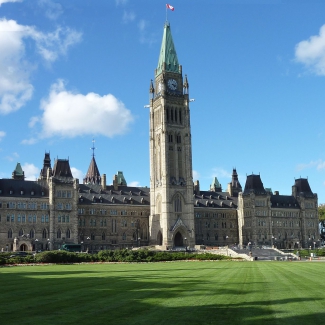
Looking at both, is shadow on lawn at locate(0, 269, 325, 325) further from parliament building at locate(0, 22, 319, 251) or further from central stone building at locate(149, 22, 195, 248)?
central stone building at locate(149, 22, 195, 248)

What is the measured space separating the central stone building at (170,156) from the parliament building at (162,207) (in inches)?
9.9

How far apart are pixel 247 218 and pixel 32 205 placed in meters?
59.9

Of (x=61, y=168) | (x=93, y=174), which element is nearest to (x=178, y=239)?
(x=61, y=168)

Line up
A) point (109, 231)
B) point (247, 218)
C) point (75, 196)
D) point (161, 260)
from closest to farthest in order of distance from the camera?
point (161, 260)
point (75, 196)
point (109, 231)
point (247, 218)

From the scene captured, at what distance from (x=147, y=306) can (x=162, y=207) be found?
108757mm

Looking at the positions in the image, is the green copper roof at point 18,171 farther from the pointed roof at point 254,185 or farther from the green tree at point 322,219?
the green tree at point 322,219

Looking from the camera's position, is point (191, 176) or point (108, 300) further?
point (191, 176)

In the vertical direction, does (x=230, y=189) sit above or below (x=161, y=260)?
above

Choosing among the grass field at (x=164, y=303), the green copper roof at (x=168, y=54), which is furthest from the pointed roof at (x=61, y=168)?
the grass field at (x=164, y=303)

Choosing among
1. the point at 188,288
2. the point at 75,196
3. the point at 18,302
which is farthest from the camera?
the point at 75,196

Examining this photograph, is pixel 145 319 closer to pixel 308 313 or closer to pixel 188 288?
pixel 308 313

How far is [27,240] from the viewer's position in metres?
114

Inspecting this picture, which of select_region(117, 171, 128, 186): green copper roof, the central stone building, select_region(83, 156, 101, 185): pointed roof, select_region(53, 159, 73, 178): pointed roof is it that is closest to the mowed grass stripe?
the central stone building

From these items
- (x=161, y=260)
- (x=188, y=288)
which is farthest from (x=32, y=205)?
(x=188, y=288)
